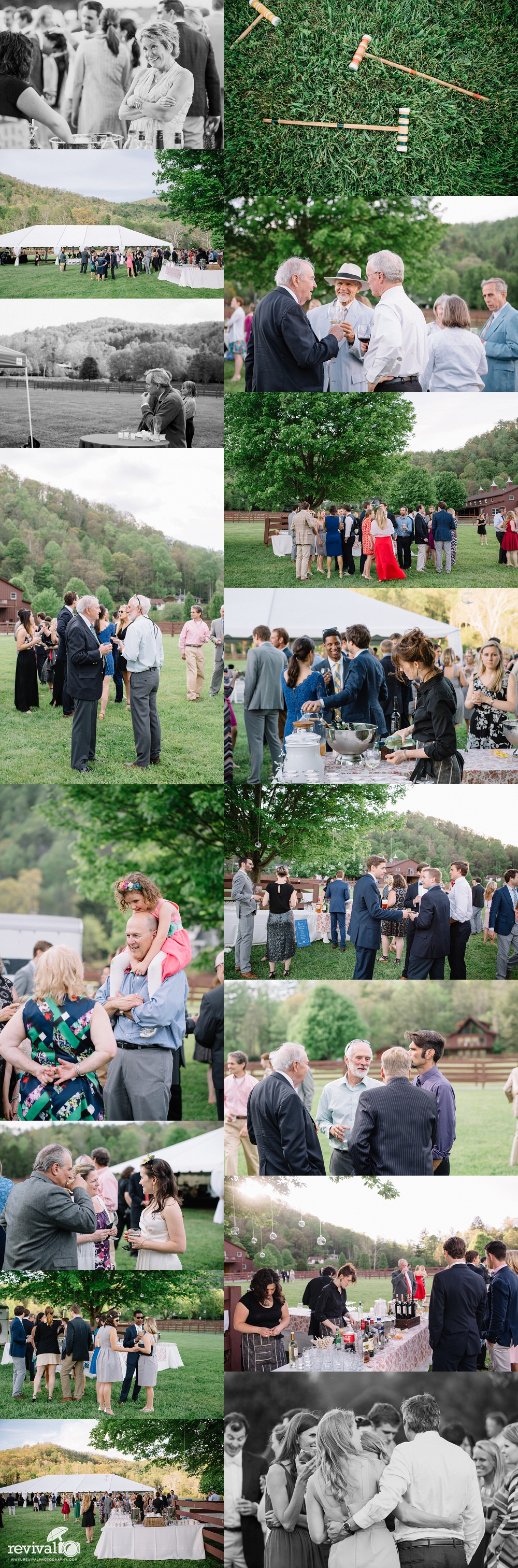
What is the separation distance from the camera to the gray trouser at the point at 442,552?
7.52 m

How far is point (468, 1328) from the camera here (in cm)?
678

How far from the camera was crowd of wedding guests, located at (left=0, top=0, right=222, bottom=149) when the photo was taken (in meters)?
7.37

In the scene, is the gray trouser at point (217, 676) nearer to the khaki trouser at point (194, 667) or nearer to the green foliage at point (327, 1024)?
the khaki trouser at point (194, 667)

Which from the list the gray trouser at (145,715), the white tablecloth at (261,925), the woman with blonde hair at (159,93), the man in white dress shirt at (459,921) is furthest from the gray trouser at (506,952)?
the woman with blonde hair at (159,93)

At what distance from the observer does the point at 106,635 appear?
24.2 ft

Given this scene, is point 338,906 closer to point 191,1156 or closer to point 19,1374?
point 191,1156

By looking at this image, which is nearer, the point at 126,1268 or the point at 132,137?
the point at 126,1268

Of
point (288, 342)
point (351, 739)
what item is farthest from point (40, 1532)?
point (288, 342)

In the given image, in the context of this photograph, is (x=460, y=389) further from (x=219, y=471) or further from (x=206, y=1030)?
(x=206, y=1030)

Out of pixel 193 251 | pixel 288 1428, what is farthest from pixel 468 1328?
pixel 193 251

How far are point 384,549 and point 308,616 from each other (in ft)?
2.14

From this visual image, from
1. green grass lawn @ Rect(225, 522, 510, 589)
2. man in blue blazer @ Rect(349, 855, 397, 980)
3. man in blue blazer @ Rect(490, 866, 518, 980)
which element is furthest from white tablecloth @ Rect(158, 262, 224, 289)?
man in blue blazer @ Rect(490, 866, 518, 980)

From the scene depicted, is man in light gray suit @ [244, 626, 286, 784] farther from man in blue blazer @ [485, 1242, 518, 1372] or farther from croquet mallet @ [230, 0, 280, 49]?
croquet mallet @ [230, 0, 280, 49]

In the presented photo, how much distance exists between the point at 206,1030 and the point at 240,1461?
2.46 m
